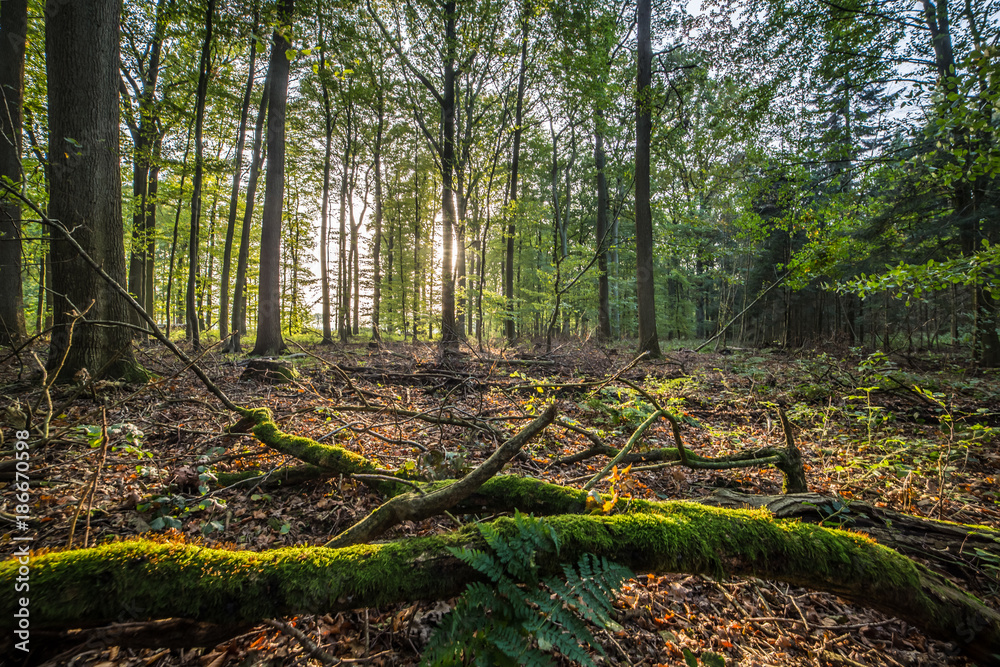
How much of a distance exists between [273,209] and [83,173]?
504cm

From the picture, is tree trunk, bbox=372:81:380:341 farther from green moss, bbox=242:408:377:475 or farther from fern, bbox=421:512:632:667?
fern, bbox=421:512:632:667

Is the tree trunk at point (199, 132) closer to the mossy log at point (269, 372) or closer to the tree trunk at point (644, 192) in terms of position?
the mossy log at point (269, 372)

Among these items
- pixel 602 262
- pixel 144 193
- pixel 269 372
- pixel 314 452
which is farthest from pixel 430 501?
pixel 144 193

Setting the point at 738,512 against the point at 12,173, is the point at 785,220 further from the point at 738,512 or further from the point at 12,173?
the point at 12,173

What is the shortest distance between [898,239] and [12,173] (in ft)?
69.1

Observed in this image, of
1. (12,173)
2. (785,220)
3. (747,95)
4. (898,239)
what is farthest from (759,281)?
(12,173)

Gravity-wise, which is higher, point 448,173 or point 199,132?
point 199,132

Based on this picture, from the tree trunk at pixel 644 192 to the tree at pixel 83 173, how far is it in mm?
10421

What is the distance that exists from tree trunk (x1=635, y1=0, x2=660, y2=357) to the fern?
8.96 m

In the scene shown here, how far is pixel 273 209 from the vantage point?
9531 millimetres

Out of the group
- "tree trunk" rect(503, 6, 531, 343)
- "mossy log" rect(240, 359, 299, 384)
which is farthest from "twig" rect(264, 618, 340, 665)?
"tree trunk" rect(503, 6, 531, 343)

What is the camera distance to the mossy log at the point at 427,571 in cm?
112

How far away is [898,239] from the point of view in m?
9.70

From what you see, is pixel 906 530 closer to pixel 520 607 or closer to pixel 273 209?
pixel 520 607
